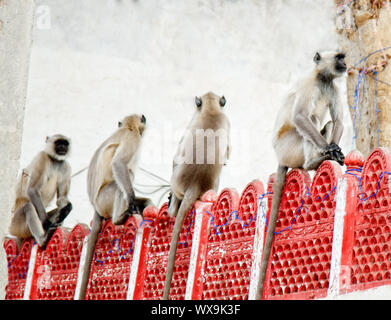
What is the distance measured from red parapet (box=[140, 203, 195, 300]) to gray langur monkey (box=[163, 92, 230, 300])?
6cm

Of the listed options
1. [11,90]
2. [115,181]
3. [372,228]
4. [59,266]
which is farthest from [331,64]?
[11,90]

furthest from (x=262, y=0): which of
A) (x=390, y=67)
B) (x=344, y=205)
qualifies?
(x=344, y=205)

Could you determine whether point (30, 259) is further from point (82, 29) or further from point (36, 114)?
point (82, 29)

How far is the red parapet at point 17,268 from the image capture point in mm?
6262

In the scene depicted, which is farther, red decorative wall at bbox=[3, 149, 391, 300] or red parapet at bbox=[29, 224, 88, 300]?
red parapet at bbox=[29, 224, 88, 300]

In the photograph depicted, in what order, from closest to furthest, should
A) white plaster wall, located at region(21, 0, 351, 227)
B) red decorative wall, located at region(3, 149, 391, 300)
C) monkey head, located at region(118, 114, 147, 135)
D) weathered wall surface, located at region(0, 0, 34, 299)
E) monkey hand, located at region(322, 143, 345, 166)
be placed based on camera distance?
weathered wall surface, located at region(0, 0, 34, 299)
red decorative wall, located at region(3, 149, 391, 300)
monkey hand, located at region(322, 143, 345, 166)
monkey head, located at region(118, 114, 147, 135)
white plaster wall, located at region(21, 0, 351, 227)

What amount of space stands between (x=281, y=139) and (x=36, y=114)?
16.8ft

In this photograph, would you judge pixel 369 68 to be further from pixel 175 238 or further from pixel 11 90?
pixel 11 90

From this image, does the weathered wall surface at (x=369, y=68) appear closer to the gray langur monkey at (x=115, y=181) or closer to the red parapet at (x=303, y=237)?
the gray langur monkey at (x=115, y=181)

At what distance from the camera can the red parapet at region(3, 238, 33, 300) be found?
20.5 feet

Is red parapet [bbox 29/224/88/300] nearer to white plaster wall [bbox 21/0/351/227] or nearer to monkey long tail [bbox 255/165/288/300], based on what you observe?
monkey long tail [bbox 255/165/288/300]

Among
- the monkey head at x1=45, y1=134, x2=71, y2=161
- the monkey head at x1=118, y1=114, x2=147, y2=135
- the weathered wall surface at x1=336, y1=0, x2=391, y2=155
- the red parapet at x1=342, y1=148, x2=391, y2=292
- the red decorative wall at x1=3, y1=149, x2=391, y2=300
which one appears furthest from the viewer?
the monkey head at x1=45, y1=134, x2=71, y2=161

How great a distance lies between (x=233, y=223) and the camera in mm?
4430

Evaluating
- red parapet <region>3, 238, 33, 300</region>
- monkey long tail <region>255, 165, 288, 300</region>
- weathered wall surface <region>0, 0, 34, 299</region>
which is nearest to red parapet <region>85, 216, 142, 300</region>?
red parapet <region>3, 238, 33, 300</region>
